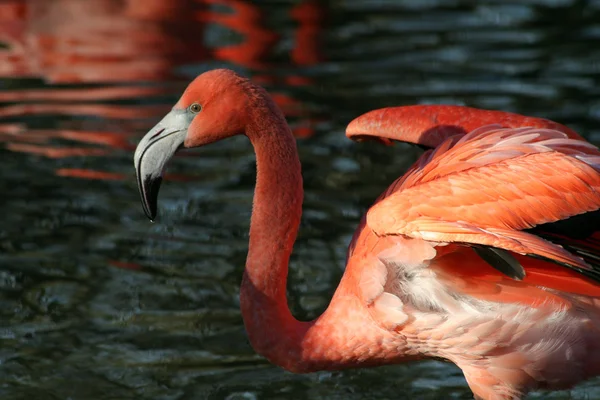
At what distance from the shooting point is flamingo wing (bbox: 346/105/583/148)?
511 centimetres

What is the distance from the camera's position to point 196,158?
26.1ft

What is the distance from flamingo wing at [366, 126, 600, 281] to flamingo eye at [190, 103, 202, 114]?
87cm

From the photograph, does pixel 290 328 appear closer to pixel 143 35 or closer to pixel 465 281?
pixel 465 281

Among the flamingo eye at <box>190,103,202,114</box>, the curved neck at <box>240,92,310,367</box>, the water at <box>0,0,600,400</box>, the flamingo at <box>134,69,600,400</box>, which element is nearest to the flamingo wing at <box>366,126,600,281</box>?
the flamingo at <box>134,69,600,400</box>

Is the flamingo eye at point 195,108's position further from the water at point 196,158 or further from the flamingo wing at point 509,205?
the water at point 196,158

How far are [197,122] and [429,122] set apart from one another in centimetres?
126

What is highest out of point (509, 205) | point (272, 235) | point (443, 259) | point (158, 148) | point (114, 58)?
point (114, 58)

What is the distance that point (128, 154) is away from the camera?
793 cm

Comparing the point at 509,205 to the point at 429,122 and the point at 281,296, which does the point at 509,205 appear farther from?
the point at 429,122

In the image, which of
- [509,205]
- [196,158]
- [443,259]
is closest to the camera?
[509,205]

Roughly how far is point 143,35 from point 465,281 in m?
6.95

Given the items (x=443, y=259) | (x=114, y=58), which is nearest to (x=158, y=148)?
(x=443, y=259)

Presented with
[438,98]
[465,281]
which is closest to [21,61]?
[438,98]

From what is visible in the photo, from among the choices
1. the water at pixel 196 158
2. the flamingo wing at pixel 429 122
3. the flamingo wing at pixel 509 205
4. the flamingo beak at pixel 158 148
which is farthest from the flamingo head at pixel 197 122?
the water at pixel 196 158
